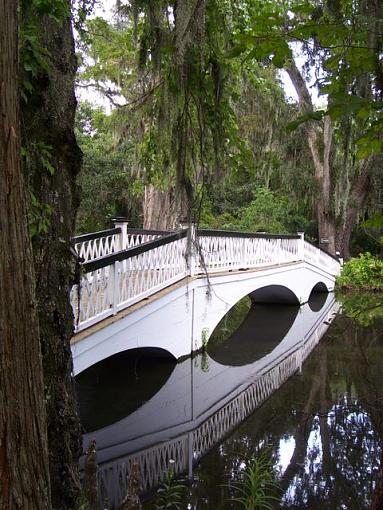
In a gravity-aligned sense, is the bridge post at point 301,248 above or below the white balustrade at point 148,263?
below

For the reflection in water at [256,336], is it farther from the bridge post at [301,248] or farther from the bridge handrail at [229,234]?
the bridge handrail at [229,234]

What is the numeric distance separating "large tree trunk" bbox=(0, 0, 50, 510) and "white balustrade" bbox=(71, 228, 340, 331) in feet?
7.69

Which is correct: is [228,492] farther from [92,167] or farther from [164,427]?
[92,167]

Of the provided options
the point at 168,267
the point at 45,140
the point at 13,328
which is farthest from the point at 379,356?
the point at 13,328

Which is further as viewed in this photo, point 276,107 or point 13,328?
point 276,107

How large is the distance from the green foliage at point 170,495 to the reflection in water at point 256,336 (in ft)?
16.3

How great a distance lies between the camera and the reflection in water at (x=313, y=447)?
4.90 metres

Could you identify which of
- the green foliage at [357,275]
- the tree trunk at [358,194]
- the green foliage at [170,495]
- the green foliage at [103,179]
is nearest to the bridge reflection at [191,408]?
the green foliage at [170,495]

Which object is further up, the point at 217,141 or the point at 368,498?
the point at 217,141

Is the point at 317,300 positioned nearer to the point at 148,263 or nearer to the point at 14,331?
the point at 148,263

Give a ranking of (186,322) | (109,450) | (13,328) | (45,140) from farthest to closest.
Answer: (186,322)
(109,450)
(45,140)
(13,328)

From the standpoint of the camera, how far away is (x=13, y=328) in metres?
1.62

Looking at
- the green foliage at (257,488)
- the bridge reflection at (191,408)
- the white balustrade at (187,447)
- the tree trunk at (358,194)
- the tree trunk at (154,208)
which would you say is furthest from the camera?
the tree trunk at (358,194)

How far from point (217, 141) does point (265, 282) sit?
9.22 meters
